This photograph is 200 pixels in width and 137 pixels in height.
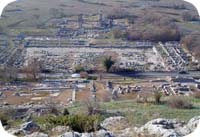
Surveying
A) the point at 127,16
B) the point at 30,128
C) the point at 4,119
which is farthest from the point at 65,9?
the point at 30,128

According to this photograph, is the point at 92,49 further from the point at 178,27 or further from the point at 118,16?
the point at 178,27

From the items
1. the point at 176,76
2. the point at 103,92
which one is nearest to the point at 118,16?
the point at 176,76

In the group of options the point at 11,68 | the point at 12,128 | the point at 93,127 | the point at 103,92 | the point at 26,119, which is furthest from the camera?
the point at 11,68

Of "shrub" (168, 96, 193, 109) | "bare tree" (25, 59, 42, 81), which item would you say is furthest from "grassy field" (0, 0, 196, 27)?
"shrub" (168, 96, 193, 109)

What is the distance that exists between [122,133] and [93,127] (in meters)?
0.20

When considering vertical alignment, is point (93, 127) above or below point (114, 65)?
above

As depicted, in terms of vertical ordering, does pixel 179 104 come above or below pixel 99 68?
above

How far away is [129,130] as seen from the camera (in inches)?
115

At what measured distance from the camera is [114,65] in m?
6.09

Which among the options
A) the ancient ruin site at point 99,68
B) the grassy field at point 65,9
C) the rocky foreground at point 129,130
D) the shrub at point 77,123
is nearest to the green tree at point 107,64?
the ancient ruin site at point 99,68

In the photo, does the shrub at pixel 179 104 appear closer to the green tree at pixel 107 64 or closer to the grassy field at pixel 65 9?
the green tree at pixel 107 64

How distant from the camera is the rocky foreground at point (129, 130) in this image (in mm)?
2732

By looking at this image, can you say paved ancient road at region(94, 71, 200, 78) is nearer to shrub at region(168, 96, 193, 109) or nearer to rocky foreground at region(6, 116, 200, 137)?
shrub at region(168, 96, 193, 109)

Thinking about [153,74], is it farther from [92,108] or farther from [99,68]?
[92,108]
